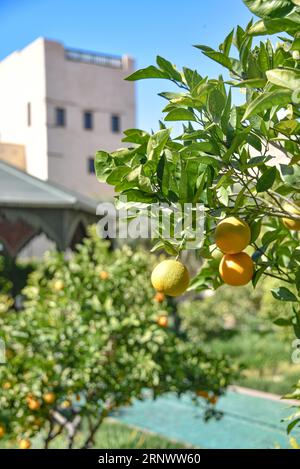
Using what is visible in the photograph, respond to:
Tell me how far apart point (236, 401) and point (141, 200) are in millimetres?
7099

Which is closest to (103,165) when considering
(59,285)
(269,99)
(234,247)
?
(234,247)

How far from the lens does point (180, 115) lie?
5.22ft

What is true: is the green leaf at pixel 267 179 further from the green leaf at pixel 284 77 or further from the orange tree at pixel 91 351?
the orange tree at pixel 91 351

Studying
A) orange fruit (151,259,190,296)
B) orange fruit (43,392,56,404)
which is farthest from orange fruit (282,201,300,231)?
orange fruit (43,392,56,404)

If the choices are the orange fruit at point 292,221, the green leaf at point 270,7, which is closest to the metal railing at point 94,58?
the orange fruit at point 292,221

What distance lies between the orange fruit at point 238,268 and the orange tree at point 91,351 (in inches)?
99.5

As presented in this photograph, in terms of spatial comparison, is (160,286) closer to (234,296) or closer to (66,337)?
(66,337)

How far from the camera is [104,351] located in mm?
4422

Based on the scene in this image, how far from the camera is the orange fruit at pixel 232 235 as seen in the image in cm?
161

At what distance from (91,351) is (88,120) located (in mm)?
7709

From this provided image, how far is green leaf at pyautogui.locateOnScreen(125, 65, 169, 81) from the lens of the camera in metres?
1.58

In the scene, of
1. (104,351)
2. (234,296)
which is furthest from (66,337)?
(234,296)

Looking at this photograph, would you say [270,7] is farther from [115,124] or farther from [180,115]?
[115,124]

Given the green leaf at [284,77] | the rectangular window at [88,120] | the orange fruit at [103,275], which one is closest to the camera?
the green leaf at [284,77]
